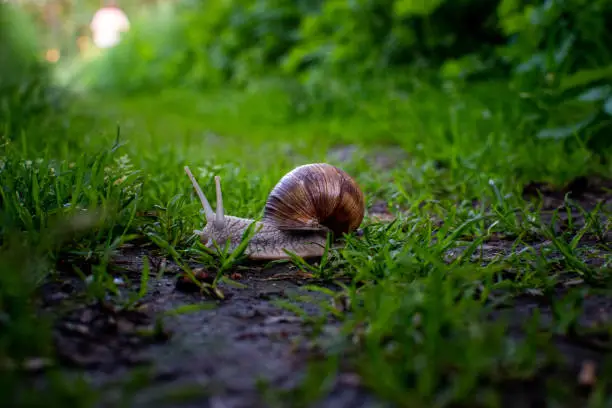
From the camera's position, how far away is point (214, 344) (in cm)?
154

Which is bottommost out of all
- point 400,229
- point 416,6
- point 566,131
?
point 400,229

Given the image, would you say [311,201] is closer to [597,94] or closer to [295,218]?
[295,218]

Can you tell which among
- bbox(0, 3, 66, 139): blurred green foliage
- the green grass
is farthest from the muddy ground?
bbox(0, 3, 66, 139): blurred green foliage

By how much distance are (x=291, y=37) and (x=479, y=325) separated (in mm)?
6978

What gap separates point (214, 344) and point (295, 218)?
2.63 feet

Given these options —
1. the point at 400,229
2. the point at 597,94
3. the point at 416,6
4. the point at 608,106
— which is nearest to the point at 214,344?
the point at 400,229

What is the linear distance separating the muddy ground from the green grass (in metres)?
0.05

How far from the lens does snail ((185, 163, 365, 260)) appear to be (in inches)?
88.1

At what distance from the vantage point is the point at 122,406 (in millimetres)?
1160

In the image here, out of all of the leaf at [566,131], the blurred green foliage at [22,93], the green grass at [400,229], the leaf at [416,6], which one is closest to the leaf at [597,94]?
the leaf at [566,131]

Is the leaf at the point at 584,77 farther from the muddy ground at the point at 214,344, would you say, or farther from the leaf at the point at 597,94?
the muddy ground at the point at 214,344

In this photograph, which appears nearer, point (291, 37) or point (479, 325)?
point (479, 325)

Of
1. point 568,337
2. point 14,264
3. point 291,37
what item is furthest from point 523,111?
point 291,37

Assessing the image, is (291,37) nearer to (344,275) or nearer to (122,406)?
(344,275)
